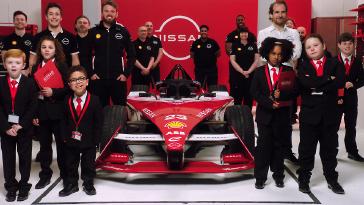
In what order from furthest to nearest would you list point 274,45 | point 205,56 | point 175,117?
point 205,56 < point 175,117 < point 274,45

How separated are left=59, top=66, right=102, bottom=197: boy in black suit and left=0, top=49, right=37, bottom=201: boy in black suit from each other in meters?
0.29

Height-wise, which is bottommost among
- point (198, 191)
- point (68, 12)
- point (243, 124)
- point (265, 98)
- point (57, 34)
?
point (198, 191)

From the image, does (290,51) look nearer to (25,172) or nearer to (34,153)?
(25,172)

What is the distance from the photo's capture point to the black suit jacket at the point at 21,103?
11.9ft

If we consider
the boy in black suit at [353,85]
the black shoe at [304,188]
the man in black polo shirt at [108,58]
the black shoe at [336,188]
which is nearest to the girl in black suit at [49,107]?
the man in black polo shirt at [108,58]

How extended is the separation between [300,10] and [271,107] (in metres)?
6.66

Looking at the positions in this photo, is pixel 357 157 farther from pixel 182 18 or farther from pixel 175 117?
pixel 182 18

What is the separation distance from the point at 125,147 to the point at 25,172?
1.09 meters

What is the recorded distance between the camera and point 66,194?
378cm

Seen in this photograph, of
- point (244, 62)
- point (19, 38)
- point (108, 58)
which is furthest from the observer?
point (244, 62)

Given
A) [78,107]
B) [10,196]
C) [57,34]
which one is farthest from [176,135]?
[57,34]

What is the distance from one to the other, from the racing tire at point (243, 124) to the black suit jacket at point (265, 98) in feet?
1.44

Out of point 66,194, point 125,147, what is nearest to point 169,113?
point 125,147

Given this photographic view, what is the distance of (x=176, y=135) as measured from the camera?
159 inches
